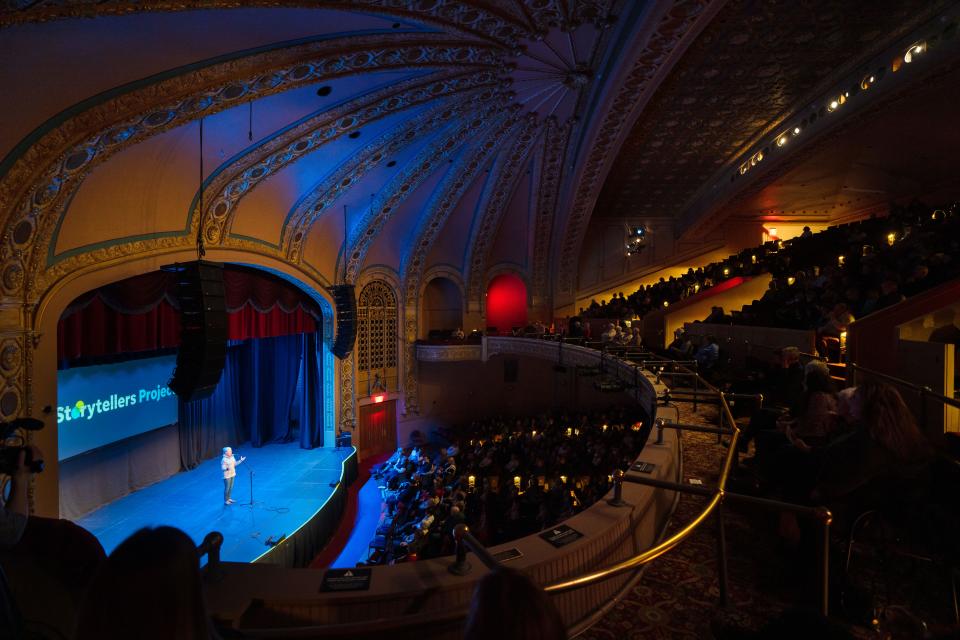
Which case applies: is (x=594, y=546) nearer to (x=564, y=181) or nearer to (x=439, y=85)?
(x=439, y=85)

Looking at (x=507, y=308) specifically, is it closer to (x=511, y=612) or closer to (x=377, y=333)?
(x=377, y=333)

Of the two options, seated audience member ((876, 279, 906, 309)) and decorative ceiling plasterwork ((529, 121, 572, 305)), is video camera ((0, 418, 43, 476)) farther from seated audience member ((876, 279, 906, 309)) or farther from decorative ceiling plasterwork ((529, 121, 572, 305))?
decorative ceiling plasterwork ((529, 121, 572, 305))

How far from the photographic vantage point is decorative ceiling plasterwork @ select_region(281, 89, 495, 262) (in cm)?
949

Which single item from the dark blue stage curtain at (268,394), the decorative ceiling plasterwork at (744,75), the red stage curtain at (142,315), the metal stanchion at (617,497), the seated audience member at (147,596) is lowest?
the dark blue stage curtain at (268,394)

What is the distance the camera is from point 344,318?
12.5m

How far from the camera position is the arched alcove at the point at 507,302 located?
18531 millimetres

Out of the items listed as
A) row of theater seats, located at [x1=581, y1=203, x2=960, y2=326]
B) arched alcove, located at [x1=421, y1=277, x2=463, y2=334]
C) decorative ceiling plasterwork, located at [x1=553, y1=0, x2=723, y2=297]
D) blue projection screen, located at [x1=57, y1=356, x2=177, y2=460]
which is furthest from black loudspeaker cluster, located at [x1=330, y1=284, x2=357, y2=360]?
row of theater seats, located at [x1=581, y1=203, x2=960, y2=326]

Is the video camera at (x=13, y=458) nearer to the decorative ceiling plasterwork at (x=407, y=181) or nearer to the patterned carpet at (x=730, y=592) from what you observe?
the patterned carpet at (x=730, y=592)

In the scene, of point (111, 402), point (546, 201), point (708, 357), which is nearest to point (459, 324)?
point (546, 201)

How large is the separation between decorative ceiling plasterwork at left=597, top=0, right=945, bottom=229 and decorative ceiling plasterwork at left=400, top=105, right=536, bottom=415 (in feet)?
10.7

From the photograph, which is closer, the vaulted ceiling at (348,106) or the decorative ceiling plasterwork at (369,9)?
the decorative ceiling plasterwork at (369,9)

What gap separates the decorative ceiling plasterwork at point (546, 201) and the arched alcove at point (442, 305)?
9.45 feet

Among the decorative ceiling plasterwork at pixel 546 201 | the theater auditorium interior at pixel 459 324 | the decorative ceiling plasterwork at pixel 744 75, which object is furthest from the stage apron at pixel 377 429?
the decorative ceiling plasterwork at pixel 744 75

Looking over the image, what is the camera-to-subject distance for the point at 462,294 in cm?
1733
